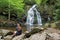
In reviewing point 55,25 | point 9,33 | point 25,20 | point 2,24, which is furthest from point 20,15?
point 9,33

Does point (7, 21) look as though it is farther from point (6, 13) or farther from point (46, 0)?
point (46, 0)

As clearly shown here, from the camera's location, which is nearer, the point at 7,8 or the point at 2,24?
the point at 2,24

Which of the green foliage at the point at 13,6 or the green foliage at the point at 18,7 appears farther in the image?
the green foliage at the point at 18,7

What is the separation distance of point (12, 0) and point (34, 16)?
521cm

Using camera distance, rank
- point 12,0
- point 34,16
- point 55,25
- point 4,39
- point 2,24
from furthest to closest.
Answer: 1. point 34,16
2. point 12,0
3. point 2,24
4. point 55,25
5. point 4,39

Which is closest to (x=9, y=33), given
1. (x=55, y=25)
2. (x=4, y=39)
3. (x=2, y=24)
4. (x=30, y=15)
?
(x=4, y=39)

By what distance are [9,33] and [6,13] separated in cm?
1983

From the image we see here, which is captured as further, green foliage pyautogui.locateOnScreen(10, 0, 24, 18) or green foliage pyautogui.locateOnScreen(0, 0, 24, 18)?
green foliage pyautogui.locateOnScreen(10, 0, 24, 18)

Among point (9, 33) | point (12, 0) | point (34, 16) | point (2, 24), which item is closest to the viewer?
point (9, 33)

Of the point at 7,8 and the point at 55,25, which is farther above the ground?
the point at 7,8

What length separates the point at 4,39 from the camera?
47.9 feet

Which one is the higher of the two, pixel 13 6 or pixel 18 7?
pixel 13 6

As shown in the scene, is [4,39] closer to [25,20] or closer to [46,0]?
[25,20]

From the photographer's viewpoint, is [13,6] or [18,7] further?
[18,7]
